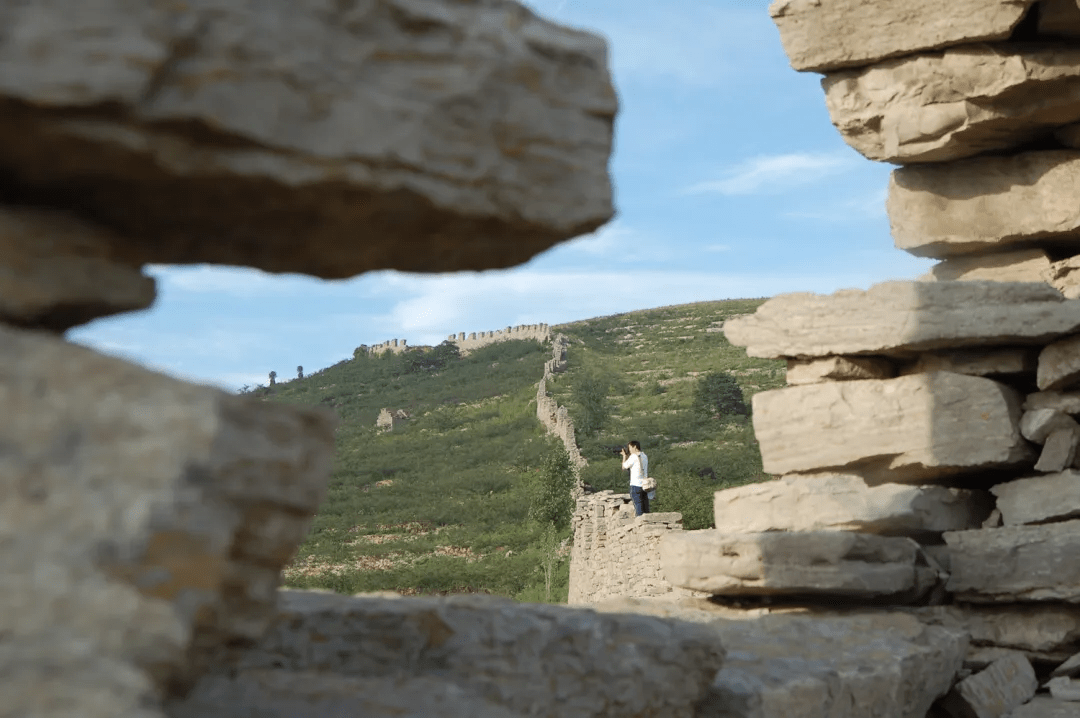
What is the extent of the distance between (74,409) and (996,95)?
6.90 meters

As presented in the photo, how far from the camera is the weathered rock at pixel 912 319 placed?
6.96 metres

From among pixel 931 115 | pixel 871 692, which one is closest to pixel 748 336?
pixel 931 115

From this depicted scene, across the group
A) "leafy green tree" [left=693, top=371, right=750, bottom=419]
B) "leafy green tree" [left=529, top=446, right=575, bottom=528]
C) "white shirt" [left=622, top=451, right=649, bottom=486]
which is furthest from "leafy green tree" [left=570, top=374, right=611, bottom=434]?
"white shirt" [left=622, top=451, right=649, bottom=486]

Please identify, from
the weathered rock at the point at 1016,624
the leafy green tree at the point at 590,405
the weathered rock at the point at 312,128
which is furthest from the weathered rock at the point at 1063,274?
the leafy green tree at the point at 590,405

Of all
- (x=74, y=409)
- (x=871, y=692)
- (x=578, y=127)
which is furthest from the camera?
(x=871, y=692)

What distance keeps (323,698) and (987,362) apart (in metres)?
5.49

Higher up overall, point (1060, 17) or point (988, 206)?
point (1060, 17)

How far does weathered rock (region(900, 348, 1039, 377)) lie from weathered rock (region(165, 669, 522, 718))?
16.2 feet

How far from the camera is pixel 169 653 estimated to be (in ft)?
6.20

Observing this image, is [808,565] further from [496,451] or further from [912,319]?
[496,451]

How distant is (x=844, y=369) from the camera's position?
7.43m

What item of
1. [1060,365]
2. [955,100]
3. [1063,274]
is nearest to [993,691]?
[1060,365]

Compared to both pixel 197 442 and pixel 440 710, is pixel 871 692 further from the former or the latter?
pixel 197 442

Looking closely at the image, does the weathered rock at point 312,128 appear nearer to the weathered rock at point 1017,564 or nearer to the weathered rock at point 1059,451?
the weathered rock at point 1017,564
